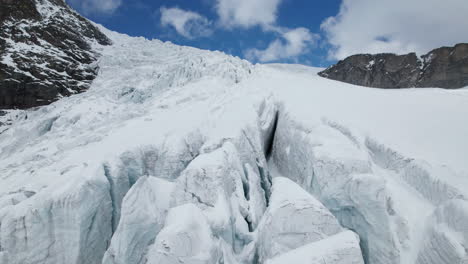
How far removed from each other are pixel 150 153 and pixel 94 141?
2.96 m

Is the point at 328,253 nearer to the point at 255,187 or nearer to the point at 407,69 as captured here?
the point at 255,187

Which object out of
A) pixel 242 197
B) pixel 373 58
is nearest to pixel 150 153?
pixel 242 197

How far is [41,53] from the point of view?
4303 cm

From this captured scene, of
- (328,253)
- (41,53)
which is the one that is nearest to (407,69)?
(41,53)

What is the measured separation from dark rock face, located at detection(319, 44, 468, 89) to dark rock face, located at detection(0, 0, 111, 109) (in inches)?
1715

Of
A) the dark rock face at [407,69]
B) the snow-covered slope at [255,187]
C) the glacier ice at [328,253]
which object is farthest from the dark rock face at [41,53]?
the dark rock face at [407,69]

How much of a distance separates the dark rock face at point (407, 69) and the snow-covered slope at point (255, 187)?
2066 inches

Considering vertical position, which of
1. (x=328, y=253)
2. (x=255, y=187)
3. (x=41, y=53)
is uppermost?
(x=41, y=53)

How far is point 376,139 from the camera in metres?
8.54

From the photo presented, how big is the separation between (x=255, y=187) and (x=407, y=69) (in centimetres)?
6270

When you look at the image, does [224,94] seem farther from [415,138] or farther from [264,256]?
[264,256]

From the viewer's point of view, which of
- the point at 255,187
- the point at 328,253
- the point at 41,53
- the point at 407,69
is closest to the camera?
the point at 328,253

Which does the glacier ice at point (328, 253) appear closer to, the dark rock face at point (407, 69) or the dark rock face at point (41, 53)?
the dark rock face at point (41, 53)

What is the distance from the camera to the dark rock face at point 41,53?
127 feet
